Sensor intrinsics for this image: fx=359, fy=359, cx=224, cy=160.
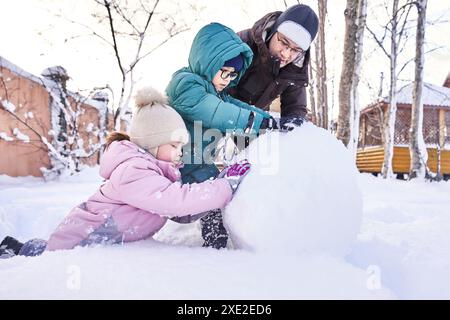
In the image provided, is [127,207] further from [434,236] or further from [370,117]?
[370,117]

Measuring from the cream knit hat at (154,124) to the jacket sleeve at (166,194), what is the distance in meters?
0.31

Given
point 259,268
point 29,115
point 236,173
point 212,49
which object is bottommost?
point 259,268

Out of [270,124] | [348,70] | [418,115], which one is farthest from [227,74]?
[418,115]

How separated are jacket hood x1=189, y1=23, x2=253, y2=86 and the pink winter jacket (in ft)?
1.90

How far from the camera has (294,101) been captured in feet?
9.20

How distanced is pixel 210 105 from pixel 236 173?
439mm

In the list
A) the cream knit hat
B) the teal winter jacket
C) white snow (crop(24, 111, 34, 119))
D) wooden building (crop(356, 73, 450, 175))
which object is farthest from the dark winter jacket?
wooden building (crop(356, 73, 450, 175))

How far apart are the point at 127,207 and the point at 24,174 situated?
7153 millimetres

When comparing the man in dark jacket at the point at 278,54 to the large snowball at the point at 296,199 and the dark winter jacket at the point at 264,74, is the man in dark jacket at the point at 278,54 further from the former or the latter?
the large snowball at the point at 296,199

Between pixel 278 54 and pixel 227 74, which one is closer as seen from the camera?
pixel 227 74

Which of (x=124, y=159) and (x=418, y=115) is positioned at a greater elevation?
(x=418, y=115)

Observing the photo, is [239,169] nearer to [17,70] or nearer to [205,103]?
[205,103]

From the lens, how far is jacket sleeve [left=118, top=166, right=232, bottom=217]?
5.20ft

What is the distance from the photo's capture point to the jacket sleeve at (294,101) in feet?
9.11
